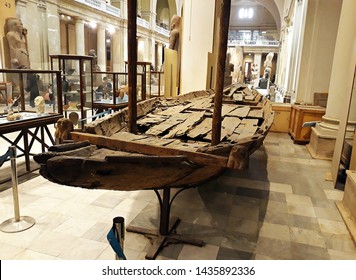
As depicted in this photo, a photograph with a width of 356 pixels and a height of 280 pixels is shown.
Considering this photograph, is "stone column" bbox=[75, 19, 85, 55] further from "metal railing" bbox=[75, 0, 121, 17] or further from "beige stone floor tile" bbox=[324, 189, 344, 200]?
"beige stone floor tile" bbox=[324, 189, 344, 200]

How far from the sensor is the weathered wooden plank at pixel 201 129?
3242 millimetres

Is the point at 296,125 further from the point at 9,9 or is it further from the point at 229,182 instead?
the point at 9,9

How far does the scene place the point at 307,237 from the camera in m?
3.15

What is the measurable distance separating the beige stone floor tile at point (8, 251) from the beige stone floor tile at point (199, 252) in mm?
1517

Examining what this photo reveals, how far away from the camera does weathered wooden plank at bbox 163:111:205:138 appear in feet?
10.6

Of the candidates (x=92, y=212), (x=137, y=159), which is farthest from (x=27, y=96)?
(x=137, y=159)

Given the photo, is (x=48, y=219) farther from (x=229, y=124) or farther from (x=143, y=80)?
(x=143, y=80)

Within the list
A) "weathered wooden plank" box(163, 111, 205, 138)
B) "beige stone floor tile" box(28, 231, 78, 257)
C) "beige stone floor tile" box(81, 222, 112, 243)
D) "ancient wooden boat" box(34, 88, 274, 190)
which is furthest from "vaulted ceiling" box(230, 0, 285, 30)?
"beige stone floor tile" box(28, 231, 78, 257)

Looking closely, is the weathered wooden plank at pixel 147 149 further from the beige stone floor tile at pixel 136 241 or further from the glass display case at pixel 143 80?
the glass display case at pixel 143 80

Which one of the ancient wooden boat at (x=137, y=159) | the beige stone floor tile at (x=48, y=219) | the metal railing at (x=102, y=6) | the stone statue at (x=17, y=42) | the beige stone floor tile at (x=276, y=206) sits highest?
the metal railing at (x=102, y=6)

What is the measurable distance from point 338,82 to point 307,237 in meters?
3.90

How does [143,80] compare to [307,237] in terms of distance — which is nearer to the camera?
[307,237]

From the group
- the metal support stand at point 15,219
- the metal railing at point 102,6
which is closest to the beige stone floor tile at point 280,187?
the metal support stand at point 15,219
